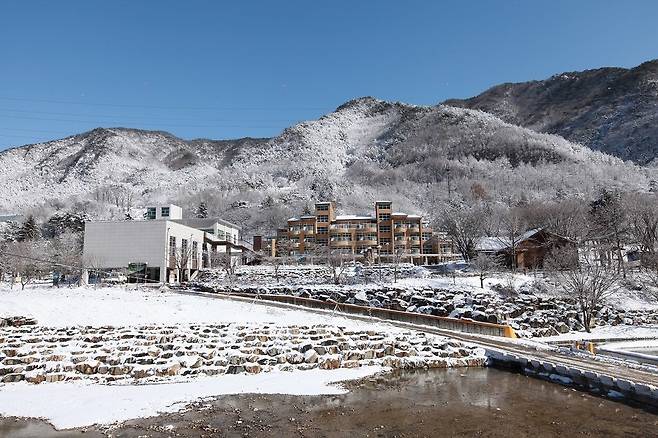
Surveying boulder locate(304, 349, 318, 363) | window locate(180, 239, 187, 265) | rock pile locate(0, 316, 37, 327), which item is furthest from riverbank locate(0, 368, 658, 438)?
window locate(180, 239, 187, 265)

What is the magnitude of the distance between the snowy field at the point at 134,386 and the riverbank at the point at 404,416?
0.69m

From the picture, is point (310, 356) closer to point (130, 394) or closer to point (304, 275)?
point (130, 394)

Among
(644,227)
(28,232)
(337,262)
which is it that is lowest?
(337,262)

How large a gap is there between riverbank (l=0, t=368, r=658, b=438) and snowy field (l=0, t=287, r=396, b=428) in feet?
2.26

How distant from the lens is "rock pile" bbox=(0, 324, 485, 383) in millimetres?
14391

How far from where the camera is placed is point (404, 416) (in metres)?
10.8

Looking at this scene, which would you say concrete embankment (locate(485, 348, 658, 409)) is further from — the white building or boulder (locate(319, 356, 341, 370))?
the white building

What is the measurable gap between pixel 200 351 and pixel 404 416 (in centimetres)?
839

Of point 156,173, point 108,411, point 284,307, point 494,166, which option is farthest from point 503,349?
point 156,173

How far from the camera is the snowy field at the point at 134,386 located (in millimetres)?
11227

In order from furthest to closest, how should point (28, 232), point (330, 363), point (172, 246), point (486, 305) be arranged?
point (28, 232)
point (172, 246)
point (486, 305)
point (330, 363)

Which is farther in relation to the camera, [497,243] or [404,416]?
[497,243]

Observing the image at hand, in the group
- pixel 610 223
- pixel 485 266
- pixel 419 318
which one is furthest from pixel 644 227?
pixel 419 318

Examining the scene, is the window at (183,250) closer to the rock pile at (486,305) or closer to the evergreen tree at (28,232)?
the rock pile at (486,305)
